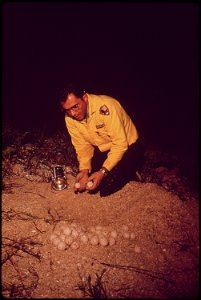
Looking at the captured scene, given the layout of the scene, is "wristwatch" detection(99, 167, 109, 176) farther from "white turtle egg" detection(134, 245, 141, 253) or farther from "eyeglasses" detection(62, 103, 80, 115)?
"white turtle egg" detection(134, 245, 141, 253)

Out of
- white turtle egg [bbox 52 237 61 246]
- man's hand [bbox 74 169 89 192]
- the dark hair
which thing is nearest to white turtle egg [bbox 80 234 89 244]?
white turtle egg [bbox 52 237 61 246]

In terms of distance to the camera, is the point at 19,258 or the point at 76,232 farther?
the point at 76,232

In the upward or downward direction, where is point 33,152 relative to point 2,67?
downward

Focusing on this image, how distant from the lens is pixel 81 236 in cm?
318

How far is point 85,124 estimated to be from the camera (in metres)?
3.72

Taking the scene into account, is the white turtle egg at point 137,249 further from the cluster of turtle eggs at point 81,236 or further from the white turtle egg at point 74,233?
the white turtle egg at point 74,233

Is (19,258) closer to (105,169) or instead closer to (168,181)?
(105,169)

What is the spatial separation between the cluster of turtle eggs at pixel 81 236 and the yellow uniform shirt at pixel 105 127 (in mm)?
801

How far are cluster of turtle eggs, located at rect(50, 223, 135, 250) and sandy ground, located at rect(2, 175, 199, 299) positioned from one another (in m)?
0.01

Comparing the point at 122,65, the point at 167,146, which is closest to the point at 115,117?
the point at 167,146

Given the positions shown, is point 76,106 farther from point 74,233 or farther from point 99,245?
point 99,245

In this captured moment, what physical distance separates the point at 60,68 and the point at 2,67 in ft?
5.02

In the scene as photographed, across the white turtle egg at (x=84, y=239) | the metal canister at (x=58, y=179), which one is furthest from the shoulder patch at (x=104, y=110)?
the white turtle egg at (x=84, y=239)

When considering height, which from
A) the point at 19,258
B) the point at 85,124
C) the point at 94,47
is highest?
the point at 94,47
